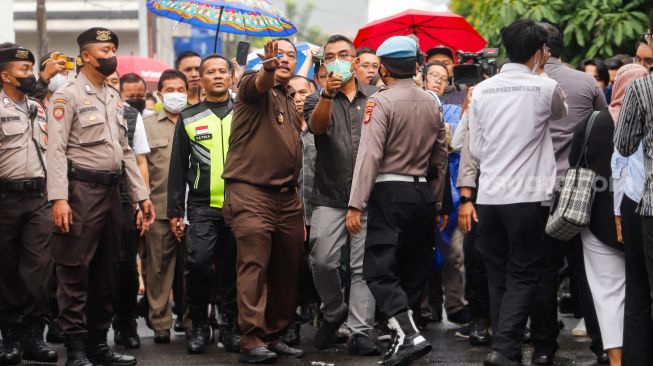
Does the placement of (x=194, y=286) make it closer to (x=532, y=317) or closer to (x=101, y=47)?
(x=101, y=47)

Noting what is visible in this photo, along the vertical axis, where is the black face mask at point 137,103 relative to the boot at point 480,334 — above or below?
above

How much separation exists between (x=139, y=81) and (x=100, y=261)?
2.96 metres

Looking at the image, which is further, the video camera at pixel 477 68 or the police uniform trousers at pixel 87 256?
the video camera at pixel 477 68

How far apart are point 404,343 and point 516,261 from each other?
898 millimetres

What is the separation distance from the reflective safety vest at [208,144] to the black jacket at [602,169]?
9.63 feet

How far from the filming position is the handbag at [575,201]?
736 cm

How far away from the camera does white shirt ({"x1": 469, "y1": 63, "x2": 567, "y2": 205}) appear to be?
25.7ft

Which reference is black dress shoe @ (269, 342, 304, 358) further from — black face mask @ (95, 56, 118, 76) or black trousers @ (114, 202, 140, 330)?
black face mask @ (95, 56, 118, 76)

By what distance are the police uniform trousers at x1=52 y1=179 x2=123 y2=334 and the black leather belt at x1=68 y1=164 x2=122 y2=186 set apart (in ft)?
0.09

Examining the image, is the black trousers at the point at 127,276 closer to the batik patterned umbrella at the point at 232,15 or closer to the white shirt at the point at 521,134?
the batik patterned umbrella at the point at 232,15

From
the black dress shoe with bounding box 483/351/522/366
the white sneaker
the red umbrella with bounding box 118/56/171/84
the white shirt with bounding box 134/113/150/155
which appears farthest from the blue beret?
the red umbrella with bounding box 118/56/171/84

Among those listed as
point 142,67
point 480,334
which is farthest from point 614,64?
point 142,67

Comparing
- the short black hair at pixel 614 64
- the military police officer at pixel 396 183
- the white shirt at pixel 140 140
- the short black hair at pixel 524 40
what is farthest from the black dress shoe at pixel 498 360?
the short black hair at pixel 614 64

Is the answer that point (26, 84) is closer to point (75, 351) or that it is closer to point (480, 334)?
point (75, 351)
